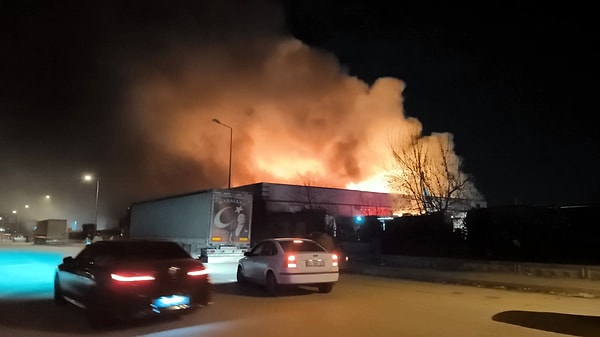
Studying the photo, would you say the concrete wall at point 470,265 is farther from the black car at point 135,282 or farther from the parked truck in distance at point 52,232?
the parked truck in distance at point 52,232

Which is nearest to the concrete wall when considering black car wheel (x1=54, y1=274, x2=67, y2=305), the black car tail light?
the black car tail light

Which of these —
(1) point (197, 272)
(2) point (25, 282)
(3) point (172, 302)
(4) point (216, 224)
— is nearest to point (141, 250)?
(1) point (197, 272)

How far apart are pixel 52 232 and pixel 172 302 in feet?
154

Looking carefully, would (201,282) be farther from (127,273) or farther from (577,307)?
(577,307)

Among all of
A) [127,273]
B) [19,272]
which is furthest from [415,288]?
[19,272]

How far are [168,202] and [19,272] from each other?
Result: 993 cm

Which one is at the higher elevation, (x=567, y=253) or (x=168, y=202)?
(x=168, y=202)

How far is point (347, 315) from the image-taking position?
29.5 feet

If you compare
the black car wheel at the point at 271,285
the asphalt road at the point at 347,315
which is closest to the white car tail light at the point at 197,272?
the asphalt road at the point at 347,315

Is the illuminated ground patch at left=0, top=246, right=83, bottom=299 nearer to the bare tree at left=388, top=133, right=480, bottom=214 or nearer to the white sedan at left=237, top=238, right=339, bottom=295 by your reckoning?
the white sedan at left=237, top=238, right=339, bottom=295

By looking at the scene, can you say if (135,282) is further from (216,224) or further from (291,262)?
(216,224)

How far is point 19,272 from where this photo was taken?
17.9 m

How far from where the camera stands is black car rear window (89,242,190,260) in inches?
354

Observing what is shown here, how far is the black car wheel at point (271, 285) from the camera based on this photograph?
1216 centimetres
